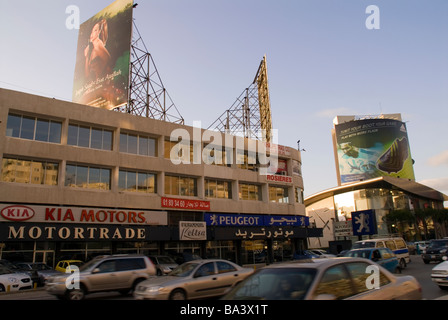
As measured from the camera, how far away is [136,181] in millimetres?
33188

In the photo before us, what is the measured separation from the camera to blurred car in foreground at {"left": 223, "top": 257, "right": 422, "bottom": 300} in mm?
5223

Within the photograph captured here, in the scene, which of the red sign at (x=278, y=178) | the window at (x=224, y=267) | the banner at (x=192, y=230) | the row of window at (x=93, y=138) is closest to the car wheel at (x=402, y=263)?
the window at (x=224, y=267)

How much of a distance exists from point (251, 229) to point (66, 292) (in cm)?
2769

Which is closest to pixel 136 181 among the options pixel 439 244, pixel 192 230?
pixel 192 230

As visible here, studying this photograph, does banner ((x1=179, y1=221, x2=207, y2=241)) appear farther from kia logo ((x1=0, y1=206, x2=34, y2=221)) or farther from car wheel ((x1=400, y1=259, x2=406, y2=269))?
car wheel ((x1=400, y1=259, x2=406, y2=269))

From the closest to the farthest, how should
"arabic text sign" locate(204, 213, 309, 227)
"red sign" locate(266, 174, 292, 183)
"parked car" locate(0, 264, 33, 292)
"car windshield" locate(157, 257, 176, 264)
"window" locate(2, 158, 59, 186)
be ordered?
"parked car" locate(0, 264, 33, 292)
"car windshield" locate(157, 257, 176, 264)
"window" locate(2, 158, 59, 186)
"arabic text sign" locate(204, 213, 309, 227)
"red sign" locate(266, 174, 292, 183)

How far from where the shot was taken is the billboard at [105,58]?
36.9 metres

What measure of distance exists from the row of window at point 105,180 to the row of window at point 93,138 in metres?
1.92

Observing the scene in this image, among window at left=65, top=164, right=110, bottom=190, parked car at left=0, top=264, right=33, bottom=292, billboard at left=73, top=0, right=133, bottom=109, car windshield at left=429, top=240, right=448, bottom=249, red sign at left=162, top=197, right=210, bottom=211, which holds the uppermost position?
billboard at left=73, top=0, right=133, bottom=109

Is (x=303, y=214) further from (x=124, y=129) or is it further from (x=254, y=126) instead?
(x=124, y=129)

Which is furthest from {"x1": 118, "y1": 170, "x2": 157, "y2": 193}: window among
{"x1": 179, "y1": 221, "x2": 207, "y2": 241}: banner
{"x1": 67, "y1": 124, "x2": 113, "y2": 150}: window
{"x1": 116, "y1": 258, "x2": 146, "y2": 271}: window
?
{"x1": 116, "y1": 258, "x2": 146, "y2": 271}: window

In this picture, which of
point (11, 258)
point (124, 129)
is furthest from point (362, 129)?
point (11, 258)

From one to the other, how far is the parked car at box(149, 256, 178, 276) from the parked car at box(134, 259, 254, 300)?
1017cm

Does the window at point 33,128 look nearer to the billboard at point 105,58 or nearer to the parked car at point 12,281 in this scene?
the billboard at point 105,58
